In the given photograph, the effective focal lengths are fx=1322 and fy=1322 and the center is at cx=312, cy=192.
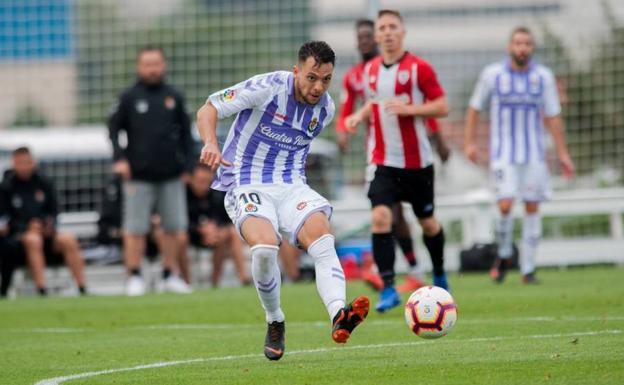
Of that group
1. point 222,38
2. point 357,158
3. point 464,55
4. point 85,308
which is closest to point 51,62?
point 222,38

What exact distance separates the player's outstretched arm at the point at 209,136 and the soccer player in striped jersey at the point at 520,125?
6.29m

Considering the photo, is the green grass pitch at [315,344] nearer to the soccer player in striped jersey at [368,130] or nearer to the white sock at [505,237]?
the soccer player in striped jersey at [368,130]

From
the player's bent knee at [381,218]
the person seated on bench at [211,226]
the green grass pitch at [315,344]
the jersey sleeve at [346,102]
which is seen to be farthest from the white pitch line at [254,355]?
the person seated on bench at [211,226]

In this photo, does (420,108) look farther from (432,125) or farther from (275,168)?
(275,168)

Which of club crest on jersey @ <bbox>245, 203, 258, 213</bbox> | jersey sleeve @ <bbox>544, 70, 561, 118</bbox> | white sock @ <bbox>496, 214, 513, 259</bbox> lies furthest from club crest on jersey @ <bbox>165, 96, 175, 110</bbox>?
club crest on jersey @ <bbox>245, 203, 258, 213</bbox>

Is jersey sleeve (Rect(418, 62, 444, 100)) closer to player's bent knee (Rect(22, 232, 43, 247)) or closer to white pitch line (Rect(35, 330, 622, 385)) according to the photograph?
white pitch line (Rect(35, 330, 622, 385))

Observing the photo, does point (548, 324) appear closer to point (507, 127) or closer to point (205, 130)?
point (205, 130)

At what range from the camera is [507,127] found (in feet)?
45.0

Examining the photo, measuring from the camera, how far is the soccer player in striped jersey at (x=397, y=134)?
10.8m

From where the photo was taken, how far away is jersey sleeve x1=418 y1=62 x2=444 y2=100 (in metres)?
10.8

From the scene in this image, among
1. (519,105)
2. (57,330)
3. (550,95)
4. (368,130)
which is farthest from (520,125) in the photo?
(57,330)

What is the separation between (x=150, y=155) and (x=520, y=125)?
13.7 ft

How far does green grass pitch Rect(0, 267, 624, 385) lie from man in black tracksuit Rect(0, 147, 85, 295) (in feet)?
9.23

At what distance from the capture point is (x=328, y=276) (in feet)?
24.3
